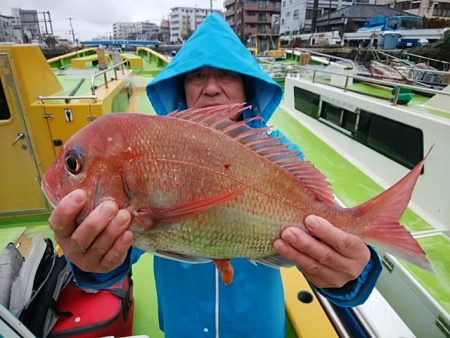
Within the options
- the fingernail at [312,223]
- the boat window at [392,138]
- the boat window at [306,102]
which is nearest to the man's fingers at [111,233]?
the fingernail at [312,223]

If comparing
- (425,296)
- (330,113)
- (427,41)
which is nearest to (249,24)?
(427,41)

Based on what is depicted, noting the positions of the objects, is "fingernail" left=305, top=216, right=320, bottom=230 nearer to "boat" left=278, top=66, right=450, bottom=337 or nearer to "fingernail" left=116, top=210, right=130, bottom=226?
"fingernail" left=116, top=210, right=130, bottom=226

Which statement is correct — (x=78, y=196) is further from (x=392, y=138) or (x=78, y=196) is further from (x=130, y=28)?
(x=130, y=28)

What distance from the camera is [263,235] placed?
1.09 meters

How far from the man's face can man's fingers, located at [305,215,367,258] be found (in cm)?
90

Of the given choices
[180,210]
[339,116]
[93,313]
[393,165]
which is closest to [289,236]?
[180,210]

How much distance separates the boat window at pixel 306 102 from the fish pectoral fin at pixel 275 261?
20.7 feet

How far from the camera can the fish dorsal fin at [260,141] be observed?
1124 mm

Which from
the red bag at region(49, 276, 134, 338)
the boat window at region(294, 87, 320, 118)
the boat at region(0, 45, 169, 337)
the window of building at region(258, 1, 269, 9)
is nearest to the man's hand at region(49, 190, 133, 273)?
the red bag at region(49, 276, 134, 338)

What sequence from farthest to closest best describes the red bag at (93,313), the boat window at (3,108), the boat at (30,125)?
the boat window at (3,108)
the boat at (30,125)
the red bag at (93,313)

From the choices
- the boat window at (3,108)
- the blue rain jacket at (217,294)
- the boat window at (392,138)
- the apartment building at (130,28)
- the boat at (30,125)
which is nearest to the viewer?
the blue rain jacket at (217,294)

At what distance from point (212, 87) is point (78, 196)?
3.23 feet

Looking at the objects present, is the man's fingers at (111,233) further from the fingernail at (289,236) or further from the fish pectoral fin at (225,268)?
the fingernail at (289,236)

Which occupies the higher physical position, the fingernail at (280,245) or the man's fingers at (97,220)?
the man's fingers at (97,220)
